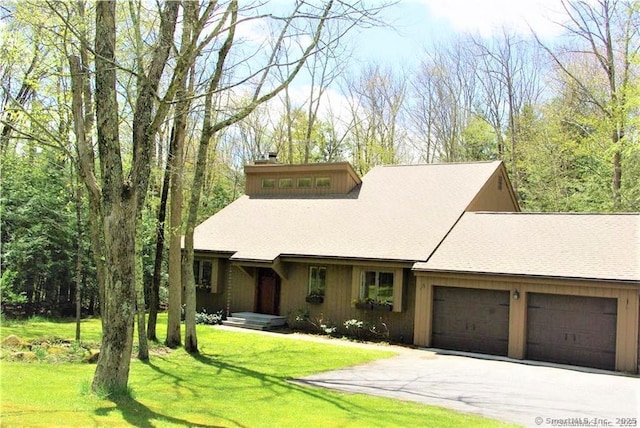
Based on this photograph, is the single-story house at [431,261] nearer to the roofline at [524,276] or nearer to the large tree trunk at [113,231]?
the roofline at [524,276]

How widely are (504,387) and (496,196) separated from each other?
11738 mm

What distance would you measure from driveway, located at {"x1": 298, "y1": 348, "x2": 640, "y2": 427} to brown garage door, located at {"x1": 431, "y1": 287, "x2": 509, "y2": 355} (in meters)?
0.95

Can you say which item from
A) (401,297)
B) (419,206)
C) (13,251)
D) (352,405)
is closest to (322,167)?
(419,206)

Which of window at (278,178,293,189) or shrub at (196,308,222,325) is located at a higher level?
window at (278,178,293,189)

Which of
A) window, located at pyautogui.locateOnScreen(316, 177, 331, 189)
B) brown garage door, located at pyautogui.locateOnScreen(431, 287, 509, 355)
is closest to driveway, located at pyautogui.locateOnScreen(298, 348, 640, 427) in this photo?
brown garage door, located at pyautogui.locateOnScreen(431, 287, 509, 355)

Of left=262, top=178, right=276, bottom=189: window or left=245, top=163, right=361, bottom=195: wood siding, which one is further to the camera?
left=262, top=178, right=276, bottom=189: window

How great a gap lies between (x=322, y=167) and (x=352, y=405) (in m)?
15.5

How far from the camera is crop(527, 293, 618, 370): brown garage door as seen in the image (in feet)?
48.1

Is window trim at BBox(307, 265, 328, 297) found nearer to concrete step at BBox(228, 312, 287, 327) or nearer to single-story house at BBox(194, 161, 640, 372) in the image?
single-story house at BBox(194, 161, 640, 372)

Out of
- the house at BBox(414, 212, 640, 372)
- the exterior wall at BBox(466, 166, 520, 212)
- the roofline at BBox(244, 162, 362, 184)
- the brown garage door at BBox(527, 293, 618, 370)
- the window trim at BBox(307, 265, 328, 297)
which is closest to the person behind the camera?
the house at BBox(414, 212, 640, 372)

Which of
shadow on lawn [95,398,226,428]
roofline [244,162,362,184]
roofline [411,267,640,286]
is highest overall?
roofline [244,162,362,184]

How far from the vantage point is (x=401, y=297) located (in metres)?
17.9

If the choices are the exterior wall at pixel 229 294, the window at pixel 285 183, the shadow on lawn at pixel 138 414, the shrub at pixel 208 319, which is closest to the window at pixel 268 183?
the window at pixel 285 183

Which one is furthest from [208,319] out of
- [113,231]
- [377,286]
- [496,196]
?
[113,231]
